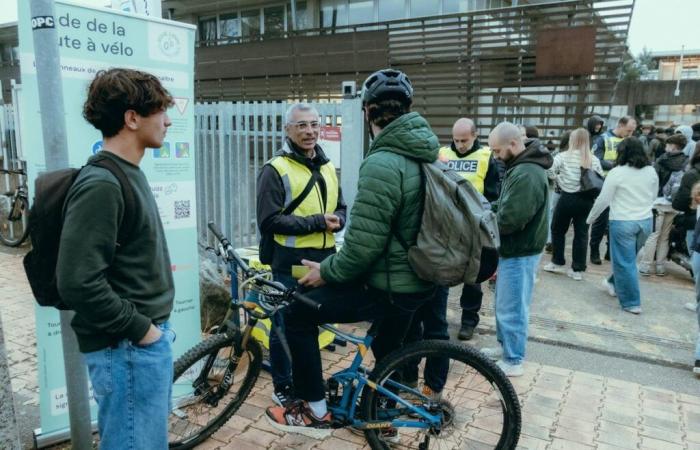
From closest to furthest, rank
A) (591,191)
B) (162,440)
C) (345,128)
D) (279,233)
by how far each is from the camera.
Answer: (162,440)
(279,233)
(345,128)
(591,191)

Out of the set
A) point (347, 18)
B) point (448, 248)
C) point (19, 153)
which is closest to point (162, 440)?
point (448, 248)

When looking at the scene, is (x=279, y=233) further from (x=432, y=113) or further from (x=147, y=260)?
(x=432, y=113)

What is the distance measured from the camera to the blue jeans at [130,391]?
181cm

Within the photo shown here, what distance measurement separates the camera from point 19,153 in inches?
297

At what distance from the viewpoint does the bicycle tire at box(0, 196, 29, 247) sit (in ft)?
26.3

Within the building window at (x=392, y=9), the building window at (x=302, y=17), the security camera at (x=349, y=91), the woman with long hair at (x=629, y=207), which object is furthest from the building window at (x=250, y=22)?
the woman with long hair at (x=629, y=207)

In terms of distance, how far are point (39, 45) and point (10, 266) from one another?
6.24 meters

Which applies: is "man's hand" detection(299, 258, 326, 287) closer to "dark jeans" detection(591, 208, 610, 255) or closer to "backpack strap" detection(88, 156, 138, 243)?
"backpack strap" detection(88, 156, 138, 243)

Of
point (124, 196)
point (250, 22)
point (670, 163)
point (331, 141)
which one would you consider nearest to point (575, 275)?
point (670, 163)

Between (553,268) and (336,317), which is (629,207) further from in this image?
(336,317)

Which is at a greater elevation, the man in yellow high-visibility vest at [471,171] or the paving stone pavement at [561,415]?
the man in yellow high-visibility vest at [471,171]

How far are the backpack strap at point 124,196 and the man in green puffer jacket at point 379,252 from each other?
980mm

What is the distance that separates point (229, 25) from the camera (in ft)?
57.0

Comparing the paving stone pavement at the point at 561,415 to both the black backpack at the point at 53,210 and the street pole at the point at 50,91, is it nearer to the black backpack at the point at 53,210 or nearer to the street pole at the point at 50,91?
the street pole at the point at 50,91
